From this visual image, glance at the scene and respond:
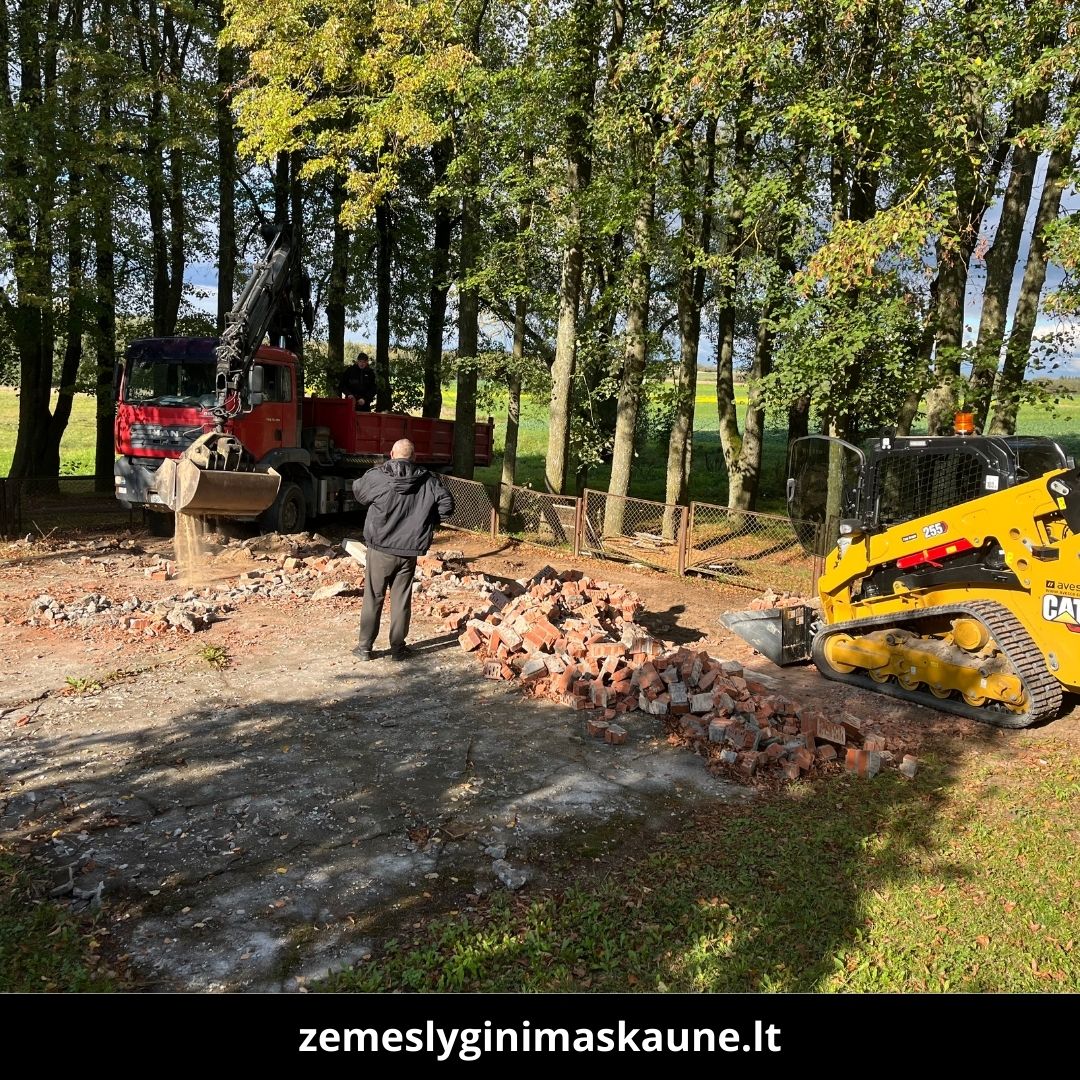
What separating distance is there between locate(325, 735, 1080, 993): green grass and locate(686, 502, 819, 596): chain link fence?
8.05 metres

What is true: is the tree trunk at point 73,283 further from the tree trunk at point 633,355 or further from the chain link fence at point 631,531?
the chain link fence at point 631,531

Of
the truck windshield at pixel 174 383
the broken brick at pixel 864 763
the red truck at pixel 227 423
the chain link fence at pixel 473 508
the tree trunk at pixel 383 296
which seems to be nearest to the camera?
A: the broken brick at pixel 864 763

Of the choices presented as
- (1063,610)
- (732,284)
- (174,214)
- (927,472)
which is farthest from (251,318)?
(1063,610)

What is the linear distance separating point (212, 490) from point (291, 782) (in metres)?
6.65

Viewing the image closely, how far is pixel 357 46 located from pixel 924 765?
15400mm

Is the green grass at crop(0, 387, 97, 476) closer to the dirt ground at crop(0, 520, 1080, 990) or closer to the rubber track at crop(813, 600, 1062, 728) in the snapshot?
the dirt ground at crop(0, 520, 1080, 990)

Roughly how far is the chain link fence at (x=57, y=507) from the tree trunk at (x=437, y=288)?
705 cm

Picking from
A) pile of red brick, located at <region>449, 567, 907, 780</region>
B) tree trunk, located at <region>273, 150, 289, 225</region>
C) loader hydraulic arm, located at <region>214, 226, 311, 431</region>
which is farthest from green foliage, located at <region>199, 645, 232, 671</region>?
tree trunk, located at <region>273, 150, 289, 225</region>

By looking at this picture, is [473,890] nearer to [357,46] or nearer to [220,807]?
[220,807]

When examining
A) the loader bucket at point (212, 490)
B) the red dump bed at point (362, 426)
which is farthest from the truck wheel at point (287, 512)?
the loader bucket at point (212, 490)

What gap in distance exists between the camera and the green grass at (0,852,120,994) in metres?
3.47

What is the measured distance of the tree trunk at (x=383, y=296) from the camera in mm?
21344

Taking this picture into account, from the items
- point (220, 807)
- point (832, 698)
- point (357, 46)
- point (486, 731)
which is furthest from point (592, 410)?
point (220, 807)
